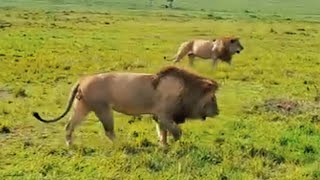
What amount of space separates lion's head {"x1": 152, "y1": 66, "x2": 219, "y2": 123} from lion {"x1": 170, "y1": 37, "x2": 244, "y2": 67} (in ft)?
42.7

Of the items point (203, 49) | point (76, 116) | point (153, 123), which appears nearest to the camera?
point (76, 116)

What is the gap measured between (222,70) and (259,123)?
10.2m

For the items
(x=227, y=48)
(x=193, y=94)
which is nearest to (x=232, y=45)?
(x=227, y=48)

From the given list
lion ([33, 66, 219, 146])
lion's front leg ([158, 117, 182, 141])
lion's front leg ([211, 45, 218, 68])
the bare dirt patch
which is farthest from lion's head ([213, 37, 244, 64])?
lion's front leg ([158, 117, 182, 141])

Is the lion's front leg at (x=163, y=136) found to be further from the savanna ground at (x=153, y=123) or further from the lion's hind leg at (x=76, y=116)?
the lion's hind leg at (x=76, y=116)

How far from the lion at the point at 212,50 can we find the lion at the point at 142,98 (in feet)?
43.2

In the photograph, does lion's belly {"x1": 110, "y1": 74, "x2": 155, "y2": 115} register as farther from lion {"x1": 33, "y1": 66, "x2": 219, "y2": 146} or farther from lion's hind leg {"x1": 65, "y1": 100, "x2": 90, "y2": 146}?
lion's hind leg {"x1": 65, "y1": 100, "x2": 90, "y2": 146}

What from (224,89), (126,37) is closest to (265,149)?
(224,89)

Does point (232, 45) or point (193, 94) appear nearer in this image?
point (193, 94)

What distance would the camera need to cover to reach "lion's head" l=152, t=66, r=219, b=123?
451 inches

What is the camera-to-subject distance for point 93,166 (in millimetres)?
9766

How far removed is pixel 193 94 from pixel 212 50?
13.5 metres

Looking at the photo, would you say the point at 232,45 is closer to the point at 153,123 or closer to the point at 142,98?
the point at 153,123

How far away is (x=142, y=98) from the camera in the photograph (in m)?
11.3
